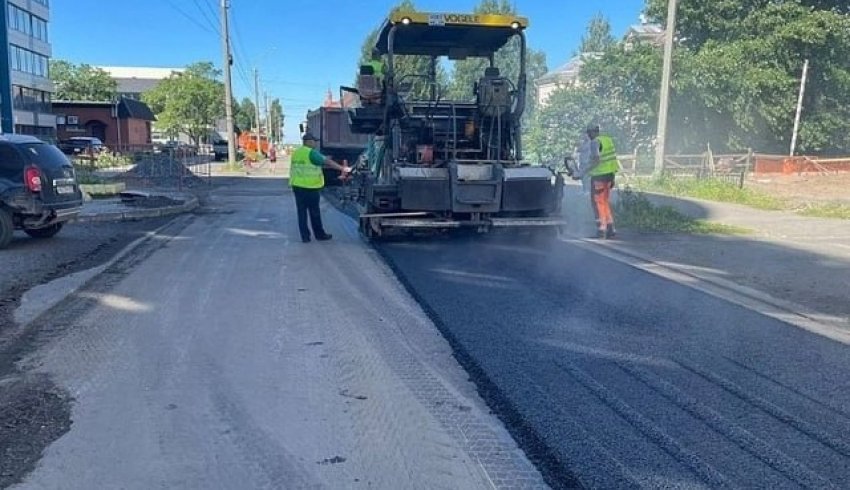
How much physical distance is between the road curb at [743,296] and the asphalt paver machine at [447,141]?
4.41ft

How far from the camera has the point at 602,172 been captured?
1090 cm

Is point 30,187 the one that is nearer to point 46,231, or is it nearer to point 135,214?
point 46,231

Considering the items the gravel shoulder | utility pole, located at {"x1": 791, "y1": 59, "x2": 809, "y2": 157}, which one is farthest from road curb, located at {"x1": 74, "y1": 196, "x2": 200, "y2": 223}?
utility pole, located at {"x1": 791, "y1": 59, "x2": 809, "y2": 157}

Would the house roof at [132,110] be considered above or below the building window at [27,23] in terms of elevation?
below

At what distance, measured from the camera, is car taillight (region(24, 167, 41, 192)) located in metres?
9.83

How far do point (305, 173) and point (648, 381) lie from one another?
7.04 m

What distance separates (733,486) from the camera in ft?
10.3

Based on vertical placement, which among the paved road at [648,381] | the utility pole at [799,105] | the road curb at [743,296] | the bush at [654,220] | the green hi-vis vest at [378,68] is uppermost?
the utility pole at [799,105]

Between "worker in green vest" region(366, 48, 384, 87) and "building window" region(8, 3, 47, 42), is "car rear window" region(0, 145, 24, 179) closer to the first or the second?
"worker in green vest" region(366, 48, 384, 87)

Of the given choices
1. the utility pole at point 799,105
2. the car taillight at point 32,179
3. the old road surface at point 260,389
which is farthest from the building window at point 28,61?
the old road surface at point 260,389

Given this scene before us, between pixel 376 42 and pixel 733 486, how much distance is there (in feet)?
29.5

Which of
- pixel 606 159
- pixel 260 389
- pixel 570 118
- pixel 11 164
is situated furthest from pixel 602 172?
pixel 570 118

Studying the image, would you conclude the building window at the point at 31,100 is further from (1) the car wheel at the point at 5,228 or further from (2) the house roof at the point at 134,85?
(2) the house roof at the point at 134,85

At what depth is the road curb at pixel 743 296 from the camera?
5789mm
